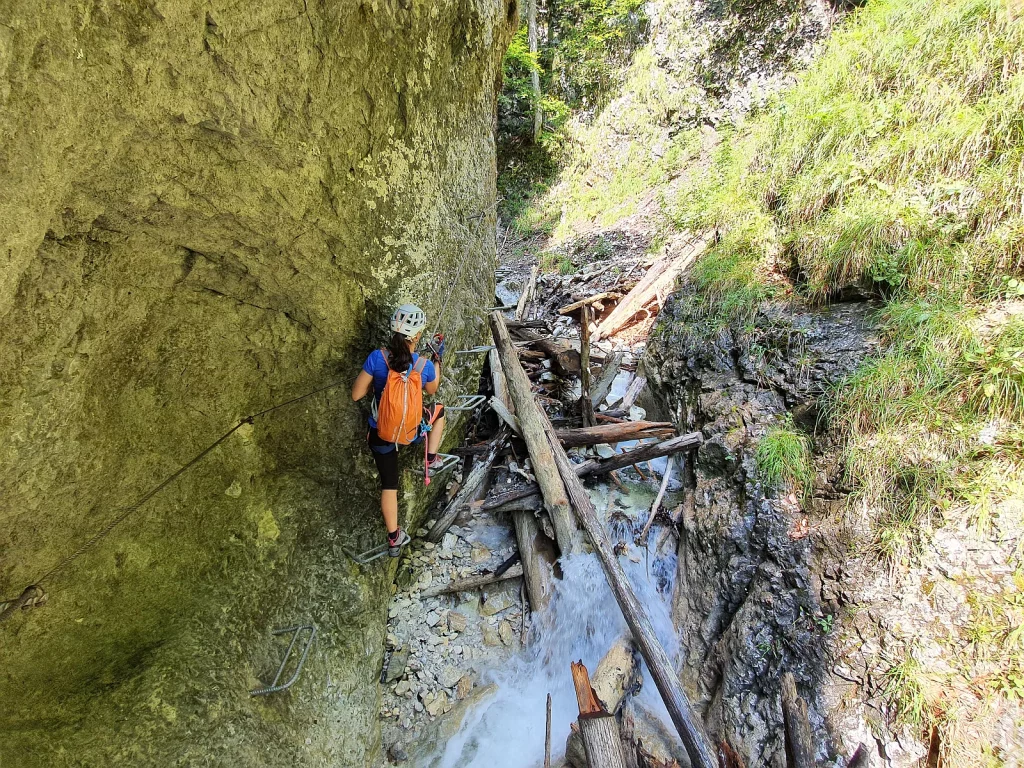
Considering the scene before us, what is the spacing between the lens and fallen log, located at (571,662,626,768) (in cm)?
309

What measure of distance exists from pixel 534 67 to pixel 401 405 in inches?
595

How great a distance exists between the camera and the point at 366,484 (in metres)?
4.29

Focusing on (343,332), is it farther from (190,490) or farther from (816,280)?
(816,280)

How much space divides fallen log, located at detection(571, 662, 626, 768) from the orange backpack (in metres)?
2.40

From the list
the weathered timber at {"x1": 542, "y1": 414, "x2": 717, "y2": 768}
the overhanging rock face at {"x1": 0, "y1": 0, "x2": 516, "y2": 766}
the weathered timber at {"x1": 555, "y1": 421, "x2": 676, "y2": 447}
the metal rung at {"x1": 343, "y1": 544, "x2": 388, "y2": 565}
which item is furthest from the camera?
the weathered timber at {"x1": 555, "y1": 421, "x2": 676, "y2": 447}

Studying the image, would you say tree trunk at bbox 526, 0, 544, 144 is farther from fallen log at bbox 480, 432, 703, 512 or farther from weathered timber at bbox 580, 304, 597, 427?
fallen log at bbox 480, 432, 703, 512

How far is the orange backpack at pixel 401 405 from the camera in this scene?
11.5 ft

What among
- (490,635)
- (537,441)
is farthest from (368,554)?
(537,441)

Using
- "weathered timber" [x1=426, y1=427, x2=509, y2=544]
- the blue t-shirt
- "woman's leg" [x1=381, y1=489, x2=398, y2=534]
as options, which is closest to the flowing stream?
"weathered timber" [x1=426, y1=427, x2=509, y2=544]

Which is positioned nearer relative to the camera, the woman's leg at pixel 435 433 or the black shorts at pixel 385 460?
the black shorts at pixel 385 460

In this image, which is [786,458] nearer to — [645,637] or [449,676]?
[645,637]

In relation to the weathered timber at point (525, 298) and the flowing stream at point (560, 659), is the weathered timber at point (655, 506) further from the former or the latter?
the weathered timber at point (525, 298)

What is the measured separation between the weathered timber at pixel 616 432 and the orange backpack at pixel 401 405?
249cm

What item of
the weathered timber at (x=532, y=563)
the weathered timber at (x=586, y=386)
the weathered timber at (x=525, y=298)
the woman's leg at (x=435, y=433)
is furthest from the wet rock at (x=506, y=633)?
the weathered timber at (x=525, y=298)
